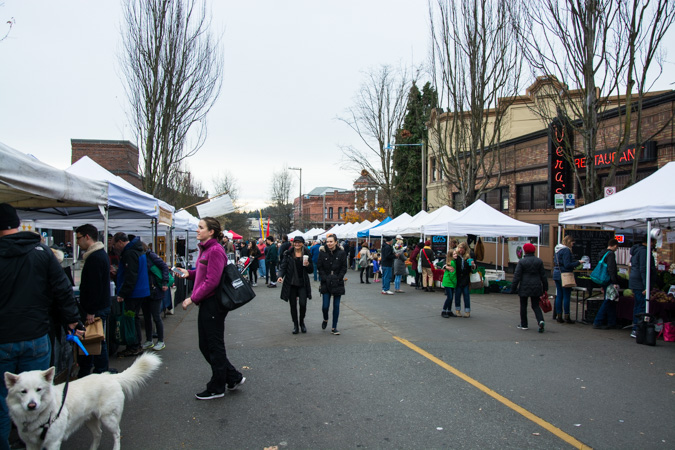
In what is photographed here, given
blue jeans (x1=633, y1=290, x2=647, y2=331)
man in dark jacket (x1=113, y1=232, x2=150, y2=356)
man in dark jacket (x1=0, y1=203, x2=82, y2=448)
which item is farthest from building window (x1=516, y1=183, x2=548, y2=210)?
man in dark jacket (x1=0, y1=203, x2=82, y2=448)

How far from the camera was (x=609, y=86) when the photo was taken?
12938 millimetres

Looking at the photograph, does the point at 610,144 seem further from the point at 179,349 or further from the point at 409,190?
the point at 409,190

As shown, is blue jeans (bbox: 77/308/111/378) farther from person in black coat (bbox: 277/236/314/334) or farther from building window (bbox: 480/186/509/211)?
building window (bbox: 480/186/509/211)

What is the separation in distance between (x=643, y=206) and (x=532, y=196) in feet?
48.7

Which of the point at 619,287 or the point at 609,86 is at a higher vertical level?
the point at 609,86

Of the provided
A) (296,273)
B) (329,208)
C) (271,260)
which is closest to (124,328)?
(296,273)

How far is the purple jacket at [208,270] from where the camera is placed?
493 cm

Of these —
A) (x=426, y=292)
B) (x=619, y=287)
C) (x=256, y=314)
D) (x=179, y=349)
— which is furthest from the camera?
(x=426, y=292)

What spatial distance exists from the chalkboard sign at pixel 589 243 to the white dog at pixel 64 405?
12.0 m

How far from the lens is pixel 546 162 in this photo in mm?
20812

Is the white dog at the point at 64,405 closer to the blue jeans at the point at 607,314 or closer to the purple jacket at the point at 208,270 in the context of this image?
the purple jacket at the point at 208,270

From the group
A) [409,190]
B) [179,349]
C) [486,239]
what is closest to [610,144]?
[486,239]

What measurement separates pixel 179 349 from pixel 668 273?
9064 millimetres

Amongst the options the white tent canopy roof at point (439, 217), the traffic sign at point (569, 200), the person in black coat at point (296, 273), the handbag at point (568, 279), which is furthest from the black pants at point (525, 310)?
the white tent canopy roof at point (439, 217)
